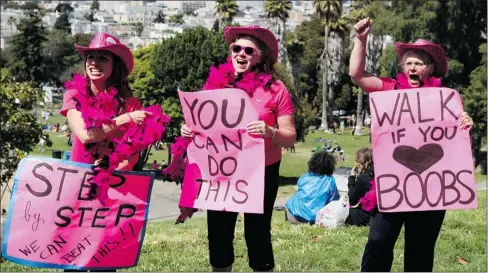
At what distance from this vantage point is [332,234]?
815 cm

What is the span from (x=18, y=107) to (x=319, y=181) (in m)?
7.65

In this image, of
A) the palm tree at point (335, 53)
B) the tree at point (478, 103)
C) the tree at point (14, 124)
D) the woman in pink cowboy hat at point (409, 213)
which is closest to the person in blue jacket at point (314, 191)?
the woman in pink cowboy hat at point (409, 213)

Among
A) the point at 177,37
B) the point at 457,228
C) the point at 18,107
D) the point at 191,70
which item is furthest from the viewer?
the point at 177,37

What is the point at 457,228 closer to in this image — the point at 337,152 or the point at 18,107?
the point at 18,107

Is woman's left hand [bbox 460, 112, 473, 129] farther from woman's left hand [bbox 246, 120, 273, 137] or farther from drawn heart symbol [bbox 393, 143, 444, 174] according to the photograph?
woman's left hand [bbox 246, 120, 273, 137]

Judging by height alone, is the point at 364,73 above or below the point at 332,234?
above

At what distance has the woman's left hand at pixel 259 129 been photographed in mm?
4332

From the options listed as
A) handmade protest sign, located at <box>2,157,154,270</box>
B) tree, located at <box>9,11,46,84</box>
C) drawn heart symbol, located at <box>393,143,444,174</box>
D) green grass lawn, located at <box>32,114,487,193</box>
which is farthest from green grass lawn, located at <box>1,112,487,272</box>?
tree, located at <box>9,11,46,84</box>

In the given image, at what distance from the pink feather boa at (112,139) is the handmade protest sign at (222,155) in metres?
0.26

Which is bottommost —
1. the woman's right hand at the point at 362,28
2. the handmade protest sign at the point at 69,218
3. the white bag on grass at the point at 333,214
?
the white bag on grass at the point at 333,214

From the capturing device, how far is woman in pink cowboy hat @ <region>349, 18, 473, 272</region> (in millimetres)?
4566

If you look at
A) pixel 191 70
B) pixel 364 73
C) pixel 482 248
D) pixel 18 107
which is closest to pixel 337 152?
pixel 191 70

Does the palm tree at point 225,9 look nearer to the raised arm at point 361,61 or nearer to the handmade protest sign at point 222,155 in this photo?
the raised arm at point 361,61

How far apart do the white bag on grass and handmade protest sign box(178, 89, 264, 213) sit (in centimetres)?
507
